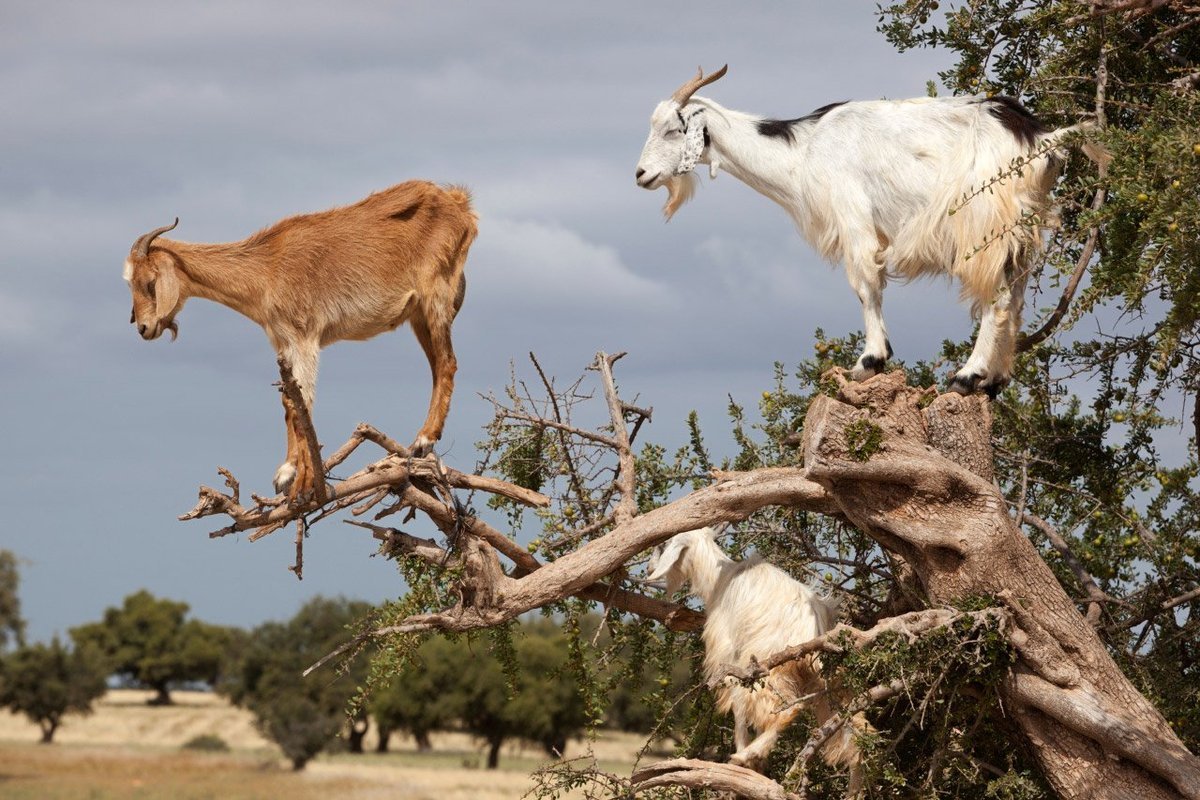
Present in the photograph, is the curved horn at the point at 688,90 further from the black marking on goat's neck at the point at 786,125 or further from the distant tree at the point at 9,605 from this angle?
the distant tree at the point at 9,605

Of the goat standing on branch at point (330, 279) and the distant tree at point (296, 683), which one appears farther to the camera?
the distant tree at point (296, 683)

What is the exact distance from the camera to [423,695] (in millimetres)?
40531

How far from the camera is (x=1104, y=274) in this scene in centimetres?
598

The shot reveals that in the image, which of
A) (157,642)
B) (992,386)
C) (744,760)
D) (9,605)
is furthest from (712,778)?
(157,642)

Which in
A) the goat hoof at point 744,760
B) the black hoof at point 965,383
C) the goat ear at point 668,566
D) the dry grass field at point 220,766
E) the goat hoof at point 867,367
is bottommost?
the dry grass field at point 220,766

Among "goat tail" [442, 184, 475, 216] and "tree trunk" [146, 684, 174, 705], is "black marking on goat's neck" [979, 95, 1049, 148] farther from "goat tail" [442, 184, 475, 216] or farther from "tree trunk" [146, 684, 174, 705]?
"tree trunk" [146, 684, 174, 705]

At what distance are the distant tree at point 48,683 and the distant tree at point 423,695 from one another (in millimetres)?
9438

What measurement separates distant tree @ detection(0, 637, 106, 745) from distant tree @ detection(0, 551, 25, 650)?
27.7 feet

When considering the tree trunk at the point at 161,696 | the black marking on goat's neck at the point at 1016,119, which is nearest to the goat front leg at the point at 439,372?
the black marking on goat's neck at the point at 1016,119

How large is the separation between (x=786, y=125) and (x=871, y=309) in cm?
111

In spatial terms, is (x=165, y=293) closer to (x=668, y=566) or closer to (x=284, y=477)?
(x=284, y=477)

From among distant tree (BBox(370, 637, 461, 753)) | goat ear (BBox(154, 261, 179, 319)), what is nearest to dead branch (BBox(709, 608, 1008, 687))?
goat ear (BBox(154, 261, 179, 319))

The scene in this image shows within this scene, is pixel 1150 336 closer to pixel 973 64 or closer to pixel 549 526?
pixel 973 64

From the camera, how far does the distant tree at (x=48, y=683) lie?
137 ft
